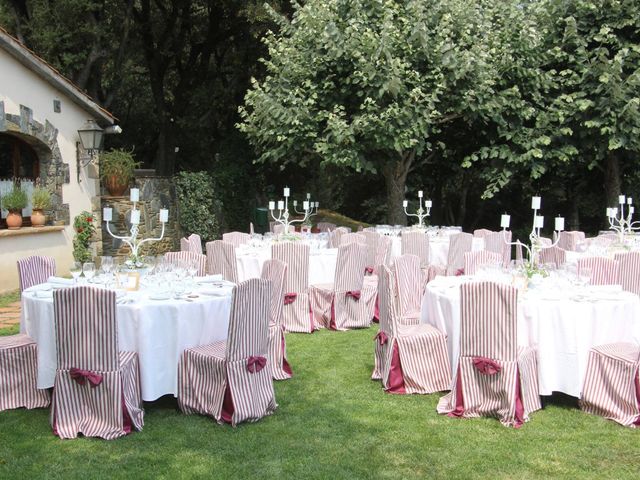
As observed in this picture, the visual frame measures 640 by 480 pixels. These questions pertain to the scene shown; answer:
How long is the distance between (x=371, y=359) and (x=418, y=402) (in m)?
1.35

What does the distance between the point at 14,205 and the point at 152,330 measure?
713 cm

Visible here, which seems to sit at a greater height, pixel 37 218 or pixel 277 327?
pixel 37 218

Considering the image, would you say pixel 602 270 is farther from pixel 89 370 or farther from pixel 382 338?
pixel 89 370

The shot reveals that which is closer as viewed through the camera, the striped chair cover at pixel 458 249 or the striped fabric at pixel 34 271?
the striped fabric at pixel 34 271

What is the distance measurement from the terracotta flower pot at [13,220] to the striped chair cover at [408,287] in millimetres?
7089

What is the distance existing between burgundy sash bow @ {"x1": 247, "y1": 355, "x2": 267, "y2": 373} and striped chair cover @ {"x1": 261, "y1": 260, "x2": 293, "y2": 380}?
3.28 feet

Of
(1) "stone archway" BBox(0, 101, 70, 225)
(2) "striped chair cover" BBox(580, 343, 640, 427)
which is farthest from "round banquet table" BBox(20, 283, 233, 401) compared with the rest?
(1) "stone archway" BBox(0, 101, 70, 225)

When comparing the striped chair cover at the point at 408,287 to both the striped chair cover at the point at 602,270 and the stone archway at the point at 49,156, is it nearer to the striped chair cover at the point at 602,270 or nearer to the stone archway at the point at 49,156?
the striped chair cover at the point at 602,270

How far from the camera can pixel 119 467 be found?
410cm

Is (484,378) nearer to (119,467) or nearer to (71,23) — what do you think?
(119,467)

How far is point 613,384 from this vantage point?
4953 mm

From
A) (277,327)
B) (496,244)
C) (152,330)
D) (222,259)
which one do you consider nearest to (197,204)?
(496,244)

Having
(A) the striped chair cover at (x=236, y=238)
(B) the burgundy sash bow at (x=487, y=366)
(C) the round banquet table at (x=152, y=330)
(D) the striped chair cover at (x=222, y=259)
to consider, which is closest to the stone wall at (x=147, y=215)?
(A) the striped chair cover at (x=236, y=238)

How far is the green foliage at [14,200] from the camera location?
35.6ft
